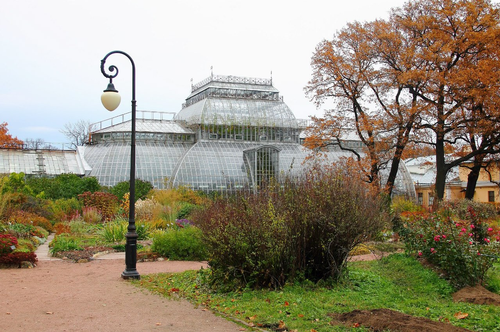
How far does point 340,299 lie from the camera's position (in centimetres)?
830

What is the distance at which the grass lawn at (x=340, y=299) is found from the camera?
702cm

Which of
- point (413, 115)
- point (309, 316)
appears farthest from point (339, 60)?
point (309, 316)

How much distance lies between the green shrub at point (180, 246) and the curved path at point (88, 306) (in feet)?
8.35

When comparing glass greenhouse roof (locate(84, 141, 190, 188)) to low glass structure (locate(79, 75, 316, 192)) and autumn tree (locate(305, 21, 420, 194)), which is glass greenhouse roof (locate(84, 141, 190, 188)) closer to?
low glass structure (locate(79, 75, 316, 192))

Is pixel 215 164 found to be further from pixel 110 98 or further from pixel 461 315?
pixel 461 315

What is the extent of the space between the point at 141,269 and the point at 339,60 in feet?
51.6

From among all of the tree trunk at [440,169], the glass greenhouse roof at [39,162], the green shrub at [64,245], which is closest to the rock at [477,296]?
the green shrub at [64,245]

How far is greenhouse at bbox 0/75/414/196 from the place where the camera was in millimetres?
37219

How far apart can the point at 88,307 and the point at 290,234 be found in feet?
12.0

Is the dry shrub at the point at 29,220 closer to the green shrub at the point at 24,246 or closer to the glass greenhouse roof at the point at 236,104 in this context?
the green shrub at the point at 24,246

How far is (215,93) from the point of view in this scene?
147 feet

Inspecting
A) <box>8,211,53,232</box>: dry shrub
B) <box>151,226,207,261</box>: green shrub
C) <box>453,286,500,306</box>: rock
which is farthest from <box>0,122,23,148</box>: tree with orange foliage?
<box>453,286,500,306</box>: rock

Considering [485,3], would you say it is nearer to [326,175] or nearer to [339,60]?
[339,60]

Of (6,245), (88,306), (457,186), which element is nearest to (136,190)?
(6,245)
